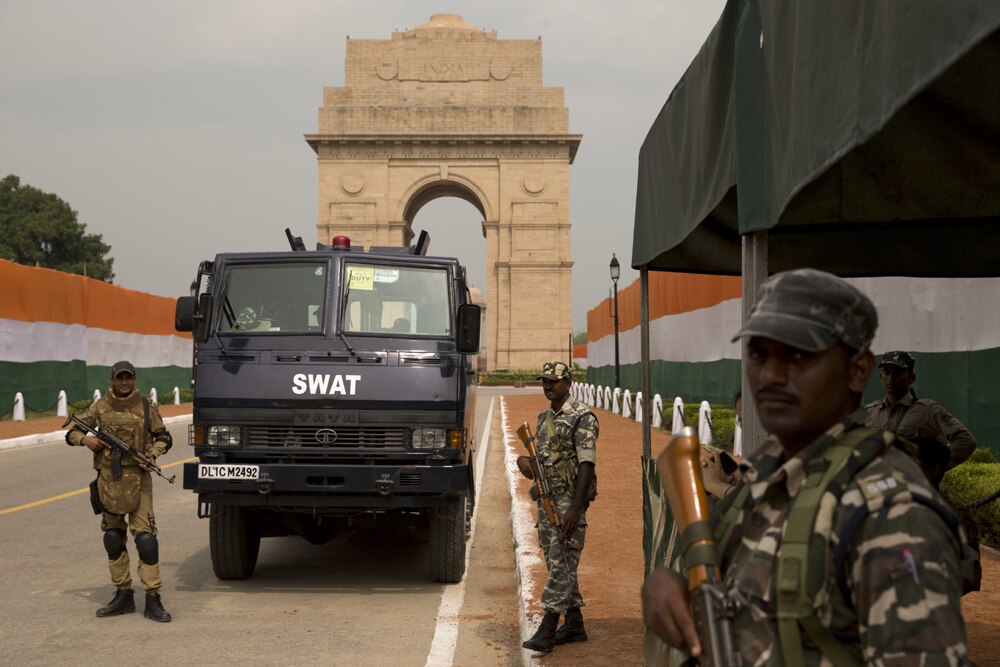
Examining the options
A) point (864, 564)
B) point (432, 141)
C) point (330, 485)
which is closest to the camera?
point (864, 564)

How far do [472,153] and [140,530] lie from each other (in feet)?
181

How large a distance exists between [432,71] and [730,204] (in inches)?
2266

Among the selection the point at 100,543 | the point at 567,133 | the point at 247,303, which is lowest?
the point at 100,543

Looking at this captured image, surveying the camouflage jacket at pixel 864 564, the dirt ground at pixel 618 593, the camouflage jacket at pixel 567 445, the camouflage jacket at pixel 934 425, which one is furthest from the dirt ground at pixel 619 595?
the camouflage jacket at pixel 864 564

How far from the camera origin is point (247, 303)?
921cm

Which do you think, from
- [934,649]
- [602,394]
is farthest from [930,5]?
[602,394]

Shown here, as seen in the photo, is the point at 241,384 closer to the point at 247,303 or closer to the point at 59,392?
the point at 247,303

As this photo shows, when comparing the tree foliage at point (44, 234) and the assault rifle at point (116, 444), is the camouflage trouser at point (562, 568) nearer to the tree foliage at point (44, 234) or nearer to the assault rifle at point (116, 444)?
the assault rifle at point (116, 444)

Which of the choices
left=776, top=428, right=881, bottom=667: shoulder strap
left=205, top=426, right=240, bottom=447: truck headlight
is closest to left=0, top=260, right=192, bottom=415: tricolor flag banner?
left=205, top=426, right=240, bottom=447: truck headlight

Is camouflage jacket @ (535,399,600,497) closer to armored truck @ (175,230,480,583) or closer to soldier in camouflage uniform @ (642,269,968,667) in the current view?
armored truck @ (175,230,480,583)

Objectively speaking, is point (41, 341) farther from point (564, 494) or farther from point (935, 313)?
point (564, 494)

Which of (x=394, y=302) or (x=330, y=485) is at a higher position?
(x=394, y=302)

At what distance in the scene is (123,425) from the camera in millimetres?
7949

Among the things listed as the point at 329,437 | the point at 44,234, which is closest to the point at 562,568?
the point at 329,437
